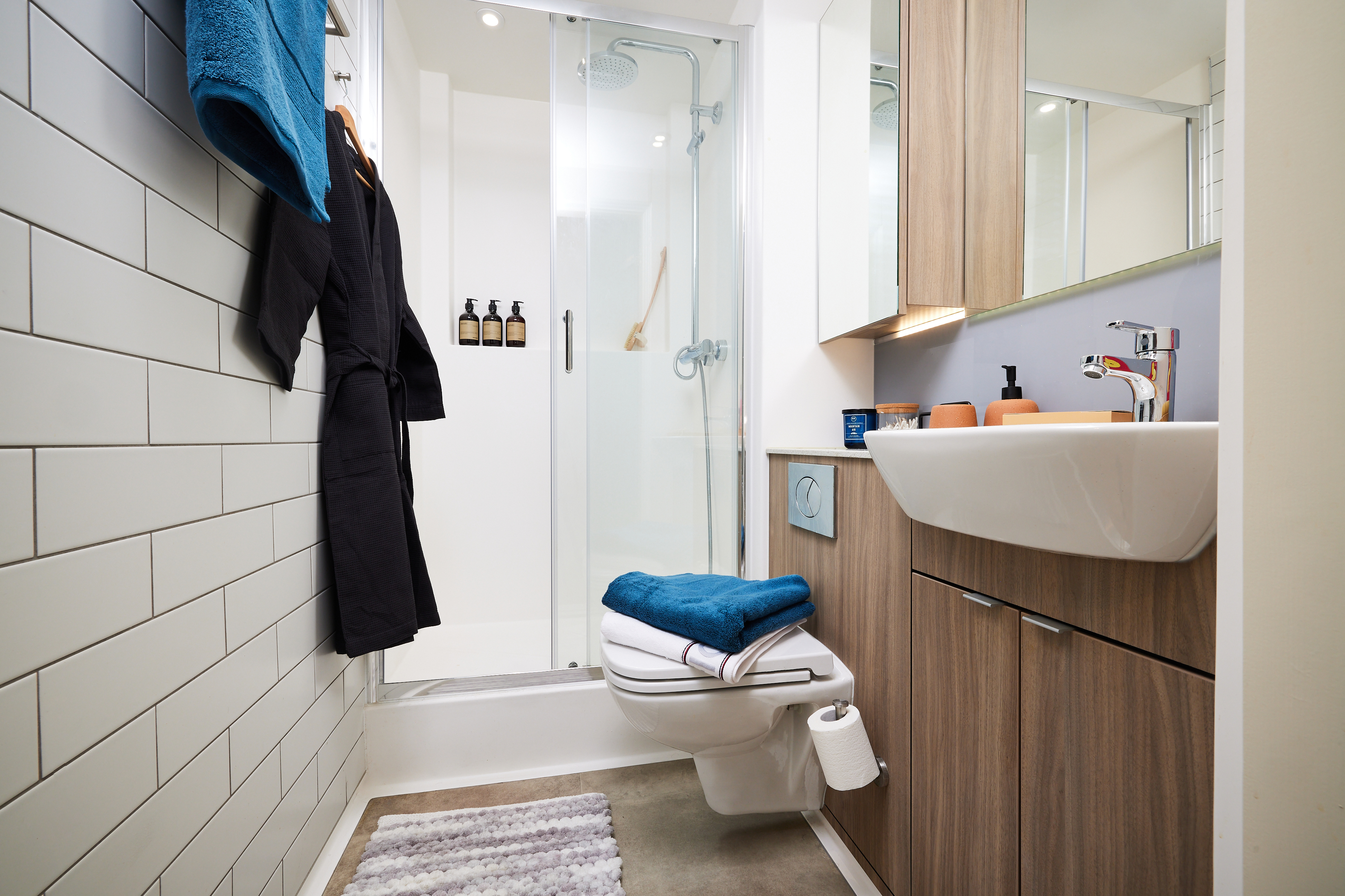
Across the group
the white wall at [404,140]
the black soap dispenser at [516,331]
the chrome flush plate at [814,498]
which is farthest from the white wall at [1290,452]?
the black soap dispenser at [516,331]

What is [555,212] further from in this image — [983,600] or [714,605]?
[983,600]

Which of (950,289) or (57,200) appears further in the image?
(950,289)

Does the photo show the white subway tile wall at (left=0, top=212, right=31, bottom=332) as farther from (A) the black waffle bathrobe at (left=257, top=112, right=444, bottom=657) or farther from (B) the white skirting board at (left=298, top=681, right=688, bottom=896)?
(B) the white skirting board at (left=298, top=681, right=688, bottom=896)

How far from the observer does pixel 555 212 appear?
1.51m

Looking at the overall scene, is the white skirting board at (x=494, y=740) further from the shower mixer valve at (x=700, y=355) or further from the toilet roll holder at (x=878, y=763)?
the shower mixer valve at (x=700, y=355)

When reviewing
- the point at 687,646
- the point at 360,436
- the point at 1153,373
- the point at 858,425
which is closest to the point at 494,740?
the point at 687,646

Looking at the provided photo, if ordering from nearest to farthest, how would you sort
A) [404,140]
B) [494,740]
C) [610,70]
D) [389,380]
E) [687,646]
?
[687,646]
[389,380]
[494,740]
[610,70]
[404,140]

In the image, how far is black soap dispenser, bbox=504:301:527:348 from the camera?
2355 millimetres

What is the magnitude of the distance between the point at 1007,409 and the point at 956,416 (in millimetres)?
84

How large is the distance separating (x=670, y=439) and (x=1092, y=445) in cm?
117

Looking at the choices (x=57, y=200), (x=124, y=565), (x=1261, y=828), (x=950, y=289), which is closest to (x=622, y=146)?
(x=950, y=289)

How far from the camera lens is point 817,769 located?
1.17 m

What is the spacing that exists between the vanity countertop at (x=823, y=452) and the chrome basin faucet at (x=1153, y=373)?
1.16 feet

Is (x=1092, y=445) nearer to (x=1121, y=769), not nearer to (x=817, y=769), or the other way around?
(x=1121, y=769)
